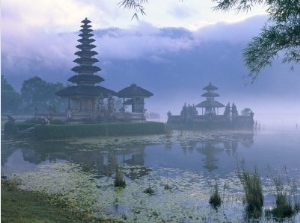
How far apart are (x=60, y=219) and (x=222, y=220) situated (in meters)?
4.52

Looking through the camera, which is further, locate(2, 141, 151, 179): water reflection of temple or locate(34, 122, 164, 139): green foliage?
locate(34, 122, 164, 139): green foliage

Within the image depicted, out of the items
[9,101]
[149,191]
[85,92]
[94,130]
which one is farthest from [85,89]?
[9,101]

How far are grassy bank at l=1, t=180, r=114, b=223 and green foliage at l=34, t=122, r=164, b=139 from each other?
76.7 feet

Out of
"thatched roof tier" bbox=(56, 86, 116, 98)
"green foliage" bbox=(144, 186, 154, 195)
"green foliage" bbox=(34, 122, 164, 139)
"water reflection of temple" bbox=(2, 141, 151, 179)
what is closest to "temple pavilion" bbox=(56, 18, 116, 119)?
"thatched roof tier" bbox=(56, 86, 116, 98)

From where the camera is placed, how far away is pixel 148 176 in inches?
623

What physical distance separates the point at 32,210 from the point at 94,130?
92.7 feet

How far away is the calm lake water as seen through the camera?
1016 centimetres

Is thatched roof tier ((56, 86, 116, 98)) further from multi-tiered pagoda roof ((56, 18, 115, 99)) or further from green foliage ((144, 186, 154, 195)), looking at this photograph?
green foliage ((144, 186, 154, 195))

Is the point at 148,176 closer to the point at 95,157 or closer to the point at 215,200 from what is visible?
the point at 215,200

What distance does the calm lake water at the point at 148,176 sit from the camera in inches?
400

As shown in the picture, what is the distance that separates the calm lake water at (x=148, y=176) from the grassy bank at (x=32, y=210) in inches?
36.7

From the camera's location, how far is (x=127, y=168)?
1822cm

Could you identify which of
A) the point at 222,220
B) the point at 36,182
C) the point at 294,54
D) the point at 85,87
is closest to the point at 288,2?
the point at 294,54

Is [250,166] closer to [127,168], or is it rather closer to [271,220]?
Result: [127,168]
